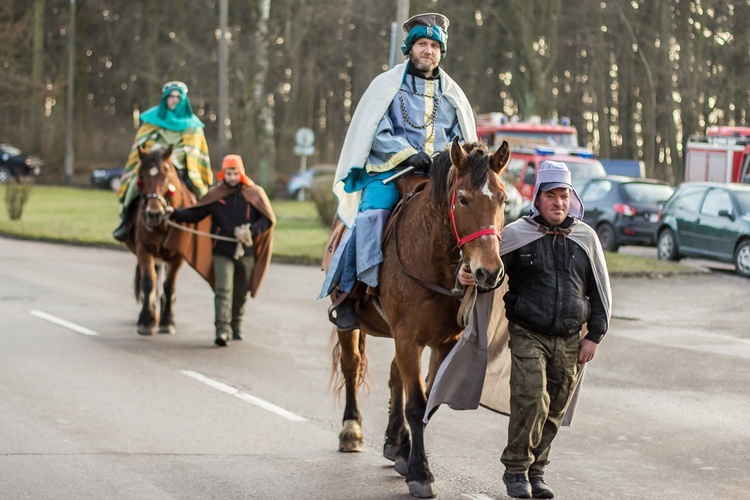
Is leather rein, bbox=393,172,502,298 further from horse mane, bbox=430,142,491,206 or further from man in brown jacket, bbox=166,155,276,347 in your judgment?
man in brown jacket, bbox=166,155,276,347

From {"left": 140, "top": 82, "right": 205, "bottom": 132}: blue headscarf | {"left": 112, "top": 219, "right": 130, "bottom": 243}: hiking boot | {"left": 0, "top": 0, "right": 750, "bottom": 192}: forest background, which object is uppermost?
{"left": 0, "top": 0, "right": 750, "bottom": 192}: forest background

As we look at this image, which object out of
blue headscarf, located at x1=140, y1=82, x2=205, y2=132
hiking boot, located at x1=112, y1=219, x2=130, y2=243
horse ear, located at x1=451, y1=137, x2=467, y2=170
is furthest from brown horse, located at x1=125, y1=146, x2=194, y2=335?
horse ear, located at x1=451, y1=137, x2=467, y2=170

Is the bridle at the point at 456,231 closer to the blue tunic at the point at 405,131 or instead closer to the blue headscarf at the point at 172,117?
→ the blue tunic at the point at 405,131

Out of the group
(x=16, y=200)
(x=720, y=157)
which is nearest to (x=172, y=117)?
(x=16, y=200)

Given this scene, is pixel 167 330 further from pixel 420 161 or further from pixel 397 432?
pixel 420 161

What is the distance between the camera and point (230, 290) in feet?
42.8

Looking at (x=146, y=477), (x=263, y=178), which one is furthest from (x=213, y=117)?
(x=146, y=477)

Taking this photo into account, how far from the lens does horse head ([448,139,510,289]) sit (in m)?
6.31

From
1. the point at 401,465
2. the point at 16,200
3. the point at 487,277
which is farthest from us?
the point at 16,200

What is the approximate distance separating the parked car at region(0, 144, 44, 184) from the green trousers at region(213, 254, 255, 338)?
45.3 meters

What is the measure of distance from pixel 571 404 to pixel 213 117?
196 feet

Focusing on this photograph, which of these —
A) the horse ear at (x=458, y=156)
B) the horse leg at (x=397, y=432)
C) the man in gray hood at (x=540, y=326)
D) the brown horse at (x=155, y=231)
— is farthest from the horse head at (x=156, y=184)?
the horse ear at (x=458, y=156)

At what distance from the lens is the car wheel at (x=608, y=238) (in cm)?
2711

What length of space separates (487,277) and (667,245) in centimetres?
1948
